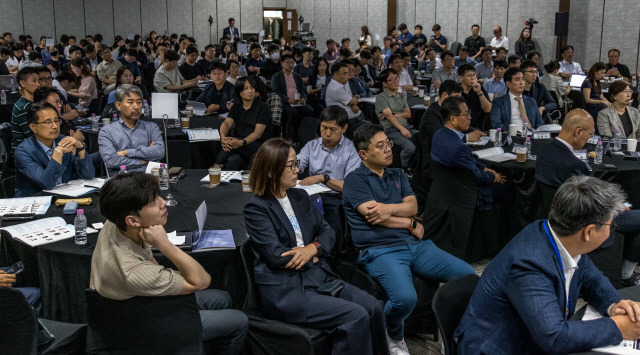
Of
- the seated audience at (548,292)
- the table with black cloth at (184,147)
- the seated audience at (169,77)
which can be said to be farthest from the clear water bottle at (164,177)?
the seated audience at (169,77)

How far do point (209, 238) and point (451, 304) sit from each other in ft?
4.75

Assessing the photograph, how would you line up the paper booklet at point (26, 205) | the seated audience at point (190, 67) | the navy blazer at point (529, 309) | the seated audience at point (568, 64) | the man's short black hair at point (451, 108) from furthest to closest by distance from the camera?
the seated audience at point (568, 64)
the seated audience at point (190, 67)
the man's short black hair at point (451, 108)
the paper booklet at point (26, 205)
the navy blazer at point (529, 309)

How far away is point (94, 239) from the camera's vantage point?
135 inches

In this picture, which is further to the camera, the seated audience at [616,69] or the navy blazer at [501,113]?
the seated audience at [616,69]

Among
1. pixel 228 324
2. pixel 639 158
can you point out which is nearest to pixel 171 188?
pixel 228 324

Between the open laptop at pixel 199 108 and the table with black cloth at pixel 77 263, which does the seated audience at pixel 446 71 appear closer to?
the open laptop at pixel 199 108

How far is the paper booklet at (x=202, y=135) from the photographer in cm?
620

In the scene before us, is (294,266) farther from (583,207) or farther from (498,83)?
(498,83)

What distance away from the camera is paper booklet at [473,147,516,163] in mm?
5453

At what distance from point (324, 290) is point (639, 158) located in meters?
3.62

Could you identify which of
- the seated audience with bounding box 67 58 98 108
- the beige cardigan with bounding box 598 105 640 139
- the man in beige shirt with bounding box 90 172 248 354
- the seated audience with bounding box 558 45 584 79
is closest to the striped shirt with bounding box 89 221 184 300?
the man in beige shirt with bounding box 90 172 248 354

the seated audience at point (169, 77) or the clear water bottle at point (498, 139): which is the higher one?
the seated audience at point (169, 77)

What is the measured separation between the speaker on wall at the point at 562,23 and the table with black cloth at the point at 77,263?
1156cm

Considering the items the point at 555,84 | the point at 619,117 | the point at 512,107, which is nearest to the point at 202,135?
the point at 512,107
